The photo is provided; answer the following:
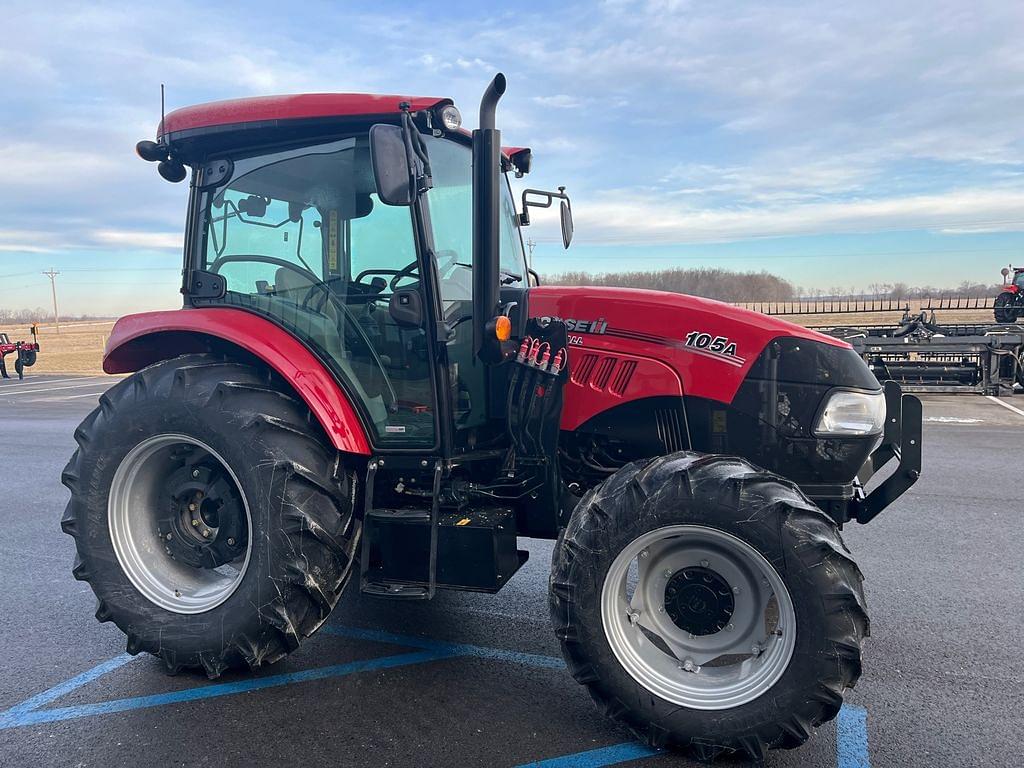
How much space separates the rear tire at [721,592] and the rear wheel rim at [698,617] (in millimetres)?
Answer: 11

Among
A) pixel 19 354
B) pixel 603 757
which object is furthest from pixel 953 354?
pixel 19 354

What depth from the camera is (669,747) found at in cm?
271

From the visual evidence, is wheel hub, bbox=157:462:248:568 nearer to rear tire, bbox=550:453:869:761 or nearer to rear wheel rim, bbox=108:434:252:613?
rear wheel rim, bbox=108:434:252:613

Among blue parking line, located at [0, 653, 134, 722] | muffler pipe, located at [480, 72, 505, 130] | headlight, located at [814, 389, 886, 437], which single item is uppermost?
muffler pipe, located at [480, 72, 505, 130]

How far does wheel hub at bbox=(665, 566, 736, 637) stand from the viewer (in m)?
2.84

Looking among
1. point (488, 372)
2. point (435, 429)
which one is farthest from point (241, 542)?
point (488, 372)

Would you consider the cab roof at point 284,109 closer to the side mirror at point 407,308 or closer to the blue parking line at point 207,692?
the side mirror at point 407,308

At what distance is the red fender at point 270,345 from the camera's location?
328cm

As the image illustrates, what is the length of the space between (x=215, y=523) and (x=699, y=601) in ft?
7.40

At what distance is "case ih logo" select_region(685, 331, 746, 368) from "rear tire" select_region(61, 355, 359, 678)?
5.42ft

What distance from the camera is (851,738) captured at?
9.20ft

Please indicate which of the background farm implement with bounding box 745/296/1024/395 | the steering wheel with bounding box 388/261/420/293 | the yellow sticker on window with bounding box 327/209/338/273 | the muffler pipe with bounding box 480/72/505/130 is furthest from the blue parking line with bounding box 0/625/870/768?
the background farm implement with bounding box 745/296/1024/395

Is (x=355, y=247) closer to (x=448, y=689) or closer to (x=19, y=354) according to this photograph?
(x=448, y=689)

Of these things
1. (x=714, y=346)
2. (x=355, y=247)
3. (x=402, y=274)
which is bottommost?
(x=714, y=346)
